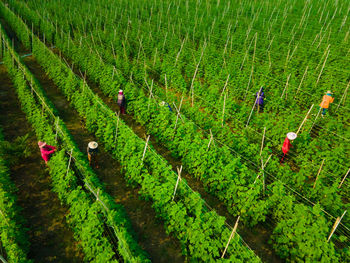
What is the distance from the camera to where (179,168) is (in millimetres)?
7441

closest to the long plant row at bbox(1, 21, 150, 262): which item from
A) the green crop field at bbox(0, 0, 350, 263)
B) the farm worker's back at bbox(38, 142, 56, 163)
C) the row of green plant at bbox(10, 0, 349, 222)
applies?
the green crop field at bbox(0, 0, 350, 263)

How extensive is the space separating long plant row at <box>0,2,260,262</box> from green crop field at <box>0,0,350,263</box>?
0.04m

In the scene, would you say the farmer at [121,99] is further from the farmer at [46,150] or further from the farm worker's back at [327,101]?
the farm worker's back at [327,101]

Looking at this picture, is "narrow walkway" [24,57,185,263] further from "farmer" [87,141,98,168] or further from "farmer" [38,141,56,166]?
"farmer" [38,141,56,166]

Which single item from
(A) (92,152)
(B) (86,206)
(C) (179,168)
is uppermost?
(B) (86,206)

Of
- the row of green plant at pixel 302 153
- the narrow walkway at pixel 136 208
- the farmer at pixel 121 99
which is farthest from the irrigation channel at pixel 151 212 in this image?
the row of green plant at pixel 302 153

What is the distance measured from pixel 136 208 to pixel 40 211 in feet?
9.31

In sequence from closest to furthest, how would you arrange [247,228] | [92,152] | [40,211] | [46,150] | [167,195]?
[167,195] < [247,228] < [40,211] < [46,150] < [92,152]

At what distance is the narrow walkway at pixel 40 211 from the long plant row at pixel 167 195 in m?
2.22

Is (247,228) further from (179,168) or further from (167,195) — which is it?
(179,168)

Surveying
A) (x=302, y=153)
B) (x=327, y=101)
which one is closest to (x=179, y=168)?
(x=302, y=153)

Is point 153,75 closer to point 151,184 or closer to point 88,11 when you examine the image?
point 151,184

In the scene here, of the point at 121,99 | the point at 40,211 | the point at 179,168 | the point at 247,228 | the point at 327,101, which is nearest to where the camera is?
the point at 247,228

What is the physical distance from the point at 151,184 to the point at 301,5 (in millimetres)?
28769
